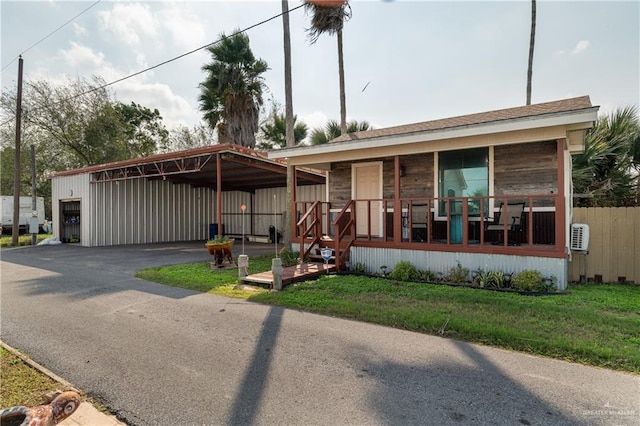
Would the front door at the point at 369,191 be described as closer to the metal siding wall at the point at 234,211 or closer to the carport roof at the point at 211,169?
the carport roof at the point at 211,169

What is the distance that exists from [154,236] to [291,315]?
15.2m

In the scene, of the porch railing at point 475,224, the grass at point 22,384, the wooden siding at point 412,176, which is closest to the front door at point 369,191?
the wooden siding at point 412,176

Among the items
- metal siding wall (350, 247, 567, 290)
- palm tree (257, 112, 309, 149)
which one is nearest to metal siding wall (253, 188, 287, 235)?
palm tree (257, 112, 309, 149)

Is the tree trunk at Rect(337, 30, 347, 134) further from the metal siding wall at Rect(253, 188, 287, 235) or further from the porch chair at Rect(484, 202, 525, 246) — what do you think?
the porch chair at Rect(484, 202, 525, 246)

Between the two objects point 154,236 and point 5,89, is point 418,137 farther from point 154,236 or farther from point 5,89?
point 5,89

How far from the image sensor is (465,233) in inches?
277

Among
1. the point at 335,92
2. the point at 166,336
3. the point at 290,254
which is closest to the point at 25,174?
the point at 335,92

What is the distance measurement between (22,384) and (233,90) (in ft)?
55.1

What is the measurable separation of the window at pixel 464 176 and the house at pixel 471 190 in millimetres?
23

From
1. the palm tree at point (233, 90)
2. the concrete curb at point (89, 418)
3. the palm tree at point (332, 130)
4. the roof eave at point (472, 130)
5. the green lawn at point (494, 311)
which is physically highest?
the palm tree at point (233, 90)

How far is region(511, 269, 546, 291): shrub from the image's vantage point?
6.08 meters

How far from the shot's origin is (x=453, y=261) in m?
7.17

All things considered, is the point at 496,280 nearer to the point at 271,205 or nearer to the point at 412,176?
the point at 412,176

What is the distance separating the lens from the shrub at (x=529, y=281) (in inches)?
239
